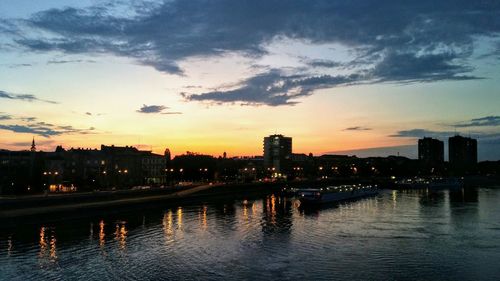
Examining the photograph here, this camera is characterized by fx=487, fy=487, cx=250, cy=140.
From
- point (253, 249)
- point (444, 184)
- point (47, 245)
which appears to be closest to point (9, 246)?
point (47, 245)

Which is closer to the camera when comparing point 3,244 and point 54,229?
point 3,244

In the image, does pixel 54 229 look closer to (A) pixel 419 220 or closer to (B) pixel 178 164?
(A) pixel 419 220

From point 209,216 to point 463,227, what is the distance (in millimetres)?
33122

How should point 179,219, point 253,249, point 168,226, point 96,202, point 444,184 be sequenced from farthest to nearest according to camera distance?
point 444,184
point 96,202
point 179,219
point 168,226
point 253,249

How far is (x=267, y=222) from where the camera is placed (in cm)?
6169

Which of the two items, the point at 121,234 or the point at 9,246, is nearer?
the point at 9,246

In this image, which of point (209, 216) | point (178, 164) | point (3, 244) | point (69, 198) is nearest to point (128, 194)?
point (69, 198)

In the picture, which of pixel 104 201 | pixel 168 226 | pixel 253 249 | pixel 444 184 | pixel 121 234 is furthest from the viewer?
pixel 444 184

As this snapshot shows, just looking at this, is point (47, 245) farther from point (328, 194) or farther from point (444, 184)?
point (444, 184)

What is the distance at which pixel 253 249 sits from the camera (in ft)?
132

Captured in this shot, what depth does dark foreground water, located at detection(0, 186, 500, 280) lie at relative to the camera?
3144 centimetres

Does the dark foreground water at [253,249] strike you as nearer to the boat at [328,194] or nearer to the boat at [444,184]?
the boat at [328,194]

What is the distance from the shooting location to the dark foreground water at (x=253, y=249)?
31.4 meters

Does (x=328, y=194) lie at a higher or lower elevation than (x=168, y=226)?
higher
